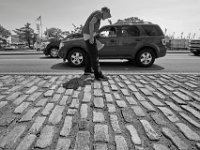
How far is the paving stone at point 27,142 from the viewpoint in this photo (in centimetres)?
173

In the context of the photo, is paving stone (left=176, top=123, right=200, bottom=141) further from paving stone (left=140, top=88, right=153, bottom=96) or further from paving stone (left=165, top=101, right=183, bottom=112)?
paving stone (left=140, top=88, right=153, bottom=96)

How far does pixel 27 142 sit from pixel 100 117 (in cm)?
102

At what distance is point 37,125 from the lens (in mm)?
2156

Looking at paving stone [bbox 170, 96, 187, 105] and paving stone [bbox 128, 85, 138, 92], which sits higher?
paving stone [bbox 128, 85, 138, 92]

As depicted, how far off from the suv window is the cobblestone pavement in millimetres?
3489

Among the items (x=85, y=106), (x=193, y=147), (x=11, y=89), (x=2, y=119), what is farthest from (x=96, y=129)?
(x=11, y=89)

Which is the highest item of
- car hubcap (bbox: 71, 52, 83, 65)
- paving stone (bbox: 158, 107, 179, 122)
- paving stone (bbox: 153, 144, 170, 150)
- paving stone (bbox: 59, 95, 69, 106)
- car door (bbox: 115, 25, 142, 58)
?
car door (bbox: 115, 25, 142, 58)

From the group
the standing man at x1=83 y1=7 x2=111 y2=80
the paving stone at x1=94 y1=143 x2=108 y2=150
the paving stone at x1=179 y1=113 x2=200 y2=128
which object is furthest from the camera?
the standing man at x1=83 y1=7 x2=111 y2=80

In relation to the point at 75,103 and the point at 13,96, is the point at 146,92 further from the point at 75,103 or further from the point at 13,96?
the point at 13,96

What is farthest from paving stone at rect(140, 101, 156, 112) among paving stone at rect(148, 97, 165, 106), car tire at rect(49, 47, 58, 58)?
car tire at rect(49, 47, 58, 58)

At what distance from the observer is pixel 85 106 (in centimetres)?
274

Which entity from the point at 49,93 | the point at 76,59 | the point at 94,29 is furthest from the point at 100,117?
the point at 76,59

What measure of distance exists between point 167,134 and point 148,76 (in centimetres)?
316

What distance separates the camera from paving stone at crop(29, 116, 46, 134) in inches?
80.4
